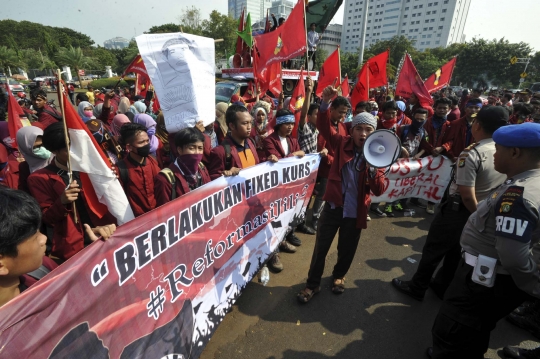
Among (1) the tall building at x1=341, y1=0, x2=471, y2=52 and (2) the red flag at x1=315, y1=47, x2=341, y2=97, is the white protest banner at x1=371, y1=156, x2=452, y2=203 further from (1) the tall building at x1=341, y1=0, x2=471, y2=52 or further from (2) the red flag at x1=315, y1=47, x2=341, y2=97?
(1) the tall building at x1=341, y1=0, x2=471, y2=52

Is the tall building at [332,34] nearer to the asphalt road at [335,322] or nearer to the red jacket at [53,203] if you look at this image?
the asphalt road at [335,322]

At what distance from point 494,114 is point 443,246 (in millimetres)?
1298

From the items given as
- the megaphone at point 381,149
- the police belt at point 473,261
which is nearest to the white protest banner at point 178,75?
the megaphone at point 381,149

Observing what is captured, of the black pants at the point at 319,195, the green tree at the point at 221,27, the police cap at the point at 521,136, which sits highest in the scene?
the green tree at the point at 221,27

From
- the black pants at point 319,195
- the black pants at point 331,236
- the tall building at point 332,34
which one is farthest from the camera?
the tall building at point 332,34

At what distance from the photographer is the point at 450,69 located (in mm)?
7500

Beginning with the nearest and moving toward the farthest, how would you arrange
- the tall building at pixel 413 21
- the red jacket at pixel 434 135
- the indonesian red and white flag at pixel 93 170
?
the indonesian red and white flag at pixel 93 170 < the red jacket at pixel 434 135 < the tall building at pixel 413 21

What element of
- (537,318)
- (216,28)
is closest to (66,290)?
(537,318)

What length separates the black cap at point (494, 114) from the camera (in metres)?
2.34

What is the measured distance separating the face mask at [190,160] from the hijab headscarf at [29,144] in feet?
5.01

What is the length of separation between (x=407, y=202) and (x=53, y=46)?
57843 millimetres

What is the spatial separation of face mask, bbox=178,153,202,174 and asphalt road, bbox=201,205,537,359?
4.82ft

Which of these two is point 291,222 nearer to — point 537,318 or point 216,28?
point 537,318

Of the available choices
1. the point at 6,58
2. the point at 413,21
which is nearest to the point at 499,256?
the point at 6,58
